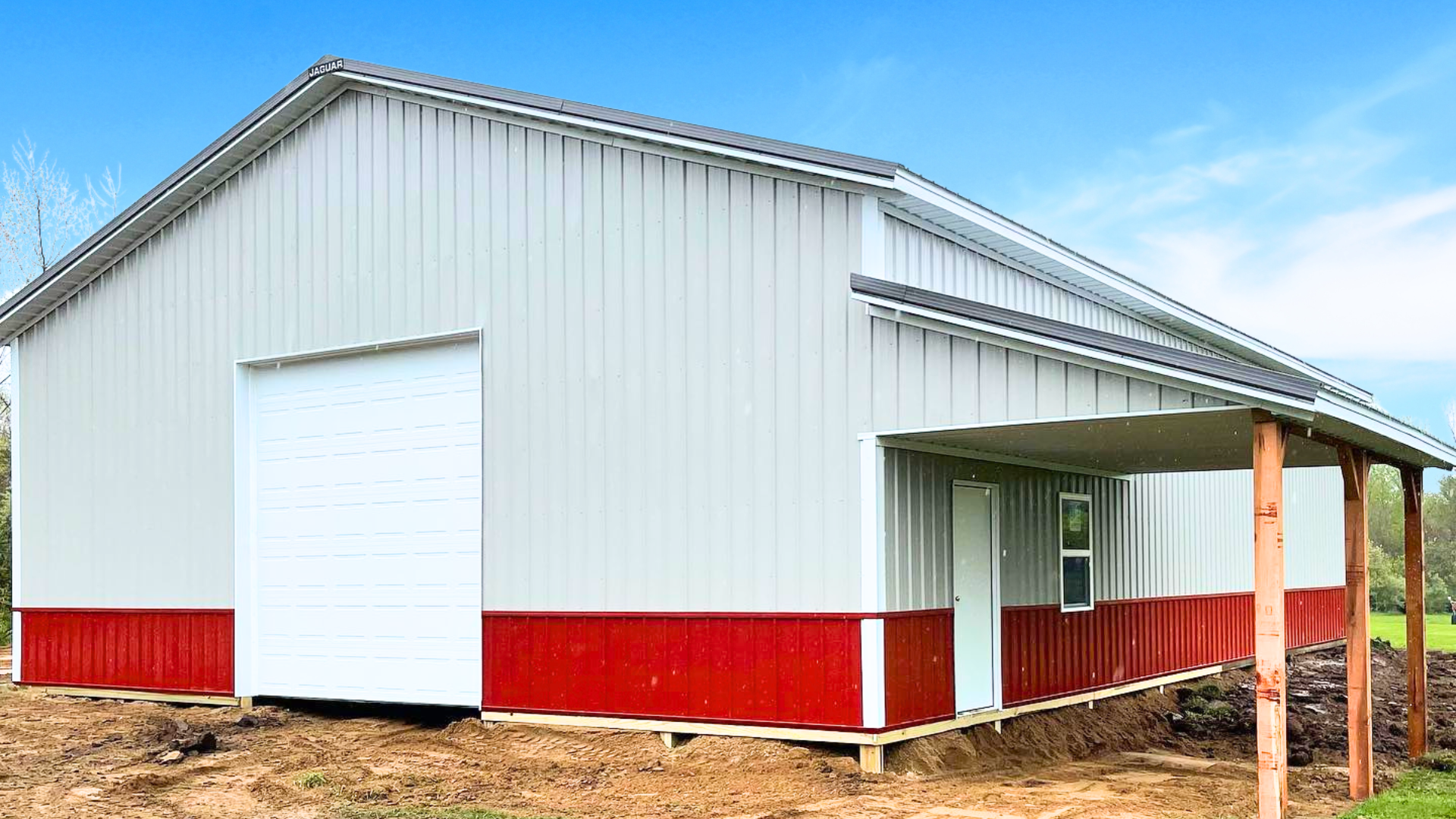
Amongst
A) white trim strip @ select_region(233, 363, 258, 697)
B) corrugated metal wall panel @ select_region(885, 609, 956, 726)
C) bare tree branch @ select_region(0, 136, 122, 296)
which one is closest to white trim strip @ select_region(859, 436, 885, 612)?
corrugated metal wall panel @ select_region(885, 609, 956, 726)

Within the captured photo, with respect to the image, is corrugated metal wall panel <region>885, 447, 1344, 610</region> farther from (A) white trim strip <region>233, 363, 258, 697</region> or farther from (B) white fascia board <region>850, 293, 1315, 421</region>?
(A) white trim strip <region>233, 363, 258, 697</region>

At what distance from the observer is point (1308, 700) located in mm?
16469

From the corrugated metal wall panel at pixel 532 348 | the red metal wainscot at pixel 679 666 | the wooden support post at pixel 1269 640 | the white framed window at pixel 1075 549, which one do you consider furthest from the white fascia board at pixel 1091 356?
the white framed window at pixel 1075 549

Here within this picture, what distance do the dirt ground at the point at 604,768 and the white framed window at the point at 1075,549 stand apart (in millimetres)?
1112

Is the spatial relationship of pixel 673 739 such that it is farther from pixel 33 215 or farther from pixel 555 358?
pixel 33 215

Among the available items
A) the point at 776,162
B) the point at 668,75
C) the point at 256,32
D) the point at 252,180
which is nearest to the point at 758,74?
the point at 668,75

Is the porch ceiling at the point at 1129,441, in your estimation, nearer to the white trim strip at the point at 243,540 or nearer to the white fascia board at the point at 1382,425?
the white fascia board at the point at 1382,425

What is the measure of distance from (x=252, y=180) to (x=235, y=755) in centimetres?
606

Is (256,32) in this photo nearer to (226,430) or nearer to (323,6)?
(323,6)

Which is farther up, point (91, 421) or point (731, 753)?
point (91, 421)

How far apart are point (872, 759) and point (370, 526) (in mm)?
5846

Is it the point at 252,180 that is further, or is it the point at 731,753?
the point at 252,180

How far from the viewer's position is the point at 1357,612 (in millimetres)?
Answer: 10789

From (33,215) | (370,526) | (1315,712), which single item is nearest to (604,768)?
(370,526)
